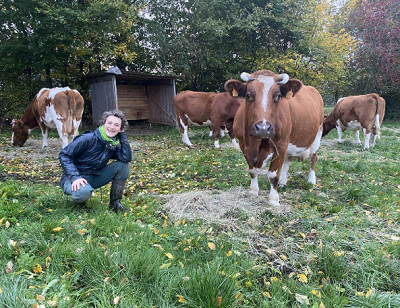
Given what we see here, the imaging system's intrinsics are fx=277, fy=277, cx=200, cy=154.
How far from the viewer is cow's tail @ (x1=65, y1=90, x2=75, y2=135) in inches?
328

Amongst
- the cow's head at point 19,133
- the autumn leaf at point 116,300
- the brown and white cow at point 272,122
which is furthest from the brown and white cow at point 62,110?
the autumn leaf at point 116,300

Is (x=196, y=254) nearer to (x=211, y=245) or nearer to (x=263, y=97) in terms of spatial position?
(x=211, y=245)

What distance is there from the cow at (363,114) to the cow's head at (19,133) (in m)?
11.7

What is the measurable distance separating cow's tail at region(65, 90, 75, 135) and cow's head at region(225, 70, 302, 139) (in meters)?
6.10

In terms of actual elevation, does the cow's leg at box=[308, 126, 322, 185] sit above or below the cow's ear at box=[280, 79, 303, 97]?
below

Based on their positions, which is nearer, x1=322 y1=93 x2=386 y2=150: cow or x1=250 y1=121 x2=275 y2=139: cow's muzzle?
x1=250 y1=121 x2=275 y2=139: cow's muzzle

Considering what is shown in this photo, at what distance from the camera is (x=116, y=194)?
378cm

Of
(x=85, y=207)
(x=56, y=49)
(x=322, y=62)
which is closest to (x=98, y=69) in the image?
(x=56, y=49)

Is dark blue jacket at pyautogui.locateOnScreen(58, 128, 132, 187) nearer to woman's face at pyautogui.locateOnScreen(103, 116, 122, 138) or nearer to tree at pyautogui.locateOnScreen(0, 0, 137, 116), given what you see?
woman's face at pyautogui.locateOnScreen(103, 116, 122, 138)

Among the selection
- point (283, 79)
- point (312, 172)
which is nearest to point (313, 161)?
point (312, 172)

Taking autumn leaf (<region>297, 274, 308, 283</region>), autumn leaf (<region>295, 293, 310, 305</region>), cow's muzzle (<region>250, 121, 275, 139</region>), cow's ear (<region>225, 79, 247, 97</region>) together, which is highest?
cow's ear (<region>225, 79, 247, 97</region>)

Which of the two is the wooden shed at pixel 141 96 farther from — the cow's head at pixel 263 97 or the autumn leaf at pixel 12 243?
the autumn leaf at pixel 12 243

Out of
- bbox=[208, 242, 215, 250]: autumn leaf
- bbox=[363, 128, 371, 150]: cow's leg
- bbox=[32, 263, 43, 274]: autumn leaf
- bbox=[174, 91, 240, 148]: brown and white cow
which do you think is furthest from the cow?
bbox=[32, 263, 43, 274]: autumn leaf

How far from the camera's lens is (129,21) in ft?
46.0
